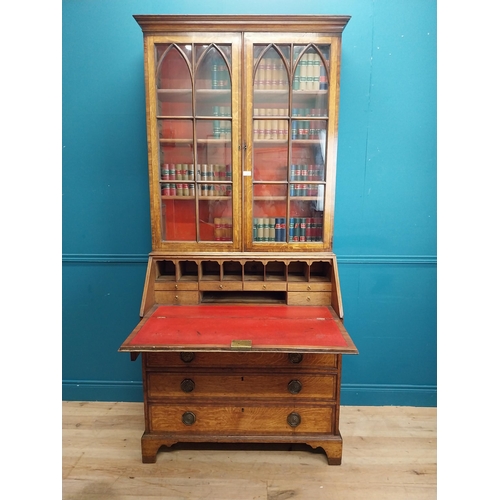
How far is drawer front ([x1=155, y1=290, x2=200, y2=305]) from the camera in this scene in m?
2.22

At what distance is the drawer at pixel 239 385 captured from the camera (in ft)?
6.49

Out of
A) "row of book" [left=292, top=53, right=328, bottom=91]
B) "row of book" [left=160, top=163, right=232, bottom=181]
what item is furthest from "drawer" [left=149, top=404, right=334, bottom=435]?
"row of book" [left=292, top=53, right=328, bottom=91]

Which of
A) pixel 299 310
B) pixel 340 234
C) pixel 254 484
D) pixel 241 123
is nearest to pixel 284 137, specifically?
pixel 241 123

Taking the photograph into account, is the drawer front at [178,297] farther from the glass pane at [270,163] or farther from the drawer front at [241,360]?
the glass pane at [270,163]

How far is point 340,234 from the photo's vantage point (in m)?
2.52

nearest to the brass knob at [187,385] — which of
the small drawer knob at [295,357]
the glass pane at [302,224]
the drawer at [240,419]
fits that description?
the drawer at [240,419]

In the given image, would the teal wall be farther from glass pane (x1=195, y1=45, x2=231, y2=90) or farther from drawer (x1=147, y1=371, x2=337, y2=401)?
drawer (x1=147, y1=371, x2=337, y2=401)

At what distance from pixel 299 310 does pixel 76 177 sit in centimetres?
174

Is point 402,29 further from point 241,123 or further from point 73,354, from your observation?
point 73,354

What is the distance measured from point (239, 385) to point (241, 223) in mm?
908

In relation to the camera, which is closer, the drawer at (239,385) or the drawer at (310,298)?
the drawer at (239,385)

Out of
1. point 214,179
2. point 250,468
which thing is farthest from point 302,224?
point 250,468

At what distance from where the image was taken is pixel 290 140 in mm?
2135

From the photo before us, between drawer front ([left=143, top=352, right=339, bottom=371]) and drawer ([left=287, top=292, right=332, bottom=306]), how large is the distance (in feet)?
1.15
